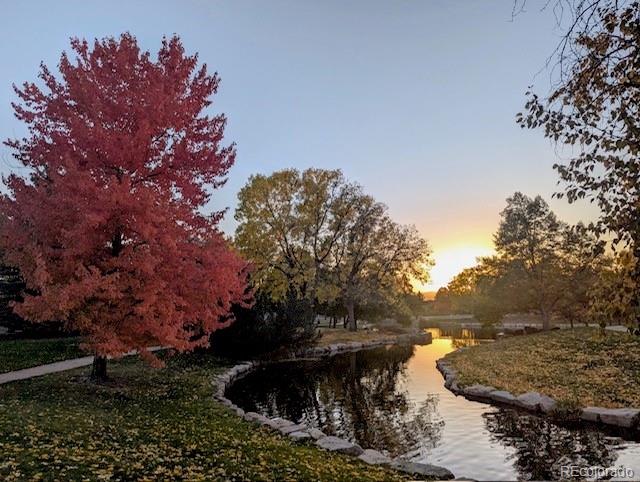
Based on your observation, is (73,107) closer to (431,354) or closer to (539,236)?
(431,354)

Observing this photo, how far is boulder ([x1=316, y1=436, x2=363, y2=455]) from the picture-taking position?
955 centimetres

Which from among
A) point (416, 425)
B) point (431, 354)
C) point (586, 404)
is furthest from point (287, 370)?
point (586, 404)

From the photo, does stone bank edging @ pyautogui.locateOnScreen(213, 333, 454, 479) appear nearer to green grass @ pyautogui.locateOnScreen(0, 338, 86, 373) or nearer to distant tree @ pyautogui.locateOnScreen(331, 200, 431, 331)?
green grass @ pyautogui.locateOnScreen(0, 338, 86, 373)

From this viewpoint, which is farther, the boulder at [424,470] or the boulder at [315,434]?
the boulder at [315,434]

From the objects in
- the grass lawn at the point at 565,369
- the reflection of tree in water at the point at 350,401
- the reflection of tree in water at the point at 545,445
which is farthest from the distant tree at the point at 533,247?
the reflection of tree in water at the point at 545,445

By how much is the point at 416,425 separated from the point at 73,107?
13306 millimetres

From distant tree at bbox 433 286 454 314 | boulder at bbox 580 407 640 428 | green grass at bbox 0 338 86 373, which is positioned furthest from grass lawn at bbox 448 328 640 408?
distant tree at bbox 433 286 454 314

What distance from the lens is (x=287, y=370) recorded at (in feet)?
81.0

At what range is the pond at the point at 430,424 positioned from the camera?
374 inches

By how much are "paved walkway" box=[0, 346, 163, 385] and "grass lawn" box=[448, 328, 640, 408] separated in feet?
49.9

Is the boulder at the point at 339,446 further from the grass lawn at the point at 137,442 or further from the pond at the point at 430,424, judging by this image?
the pond at the point at 430,424

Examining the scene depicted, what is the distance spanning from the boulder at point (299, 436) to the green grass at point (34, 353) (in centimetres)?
1295

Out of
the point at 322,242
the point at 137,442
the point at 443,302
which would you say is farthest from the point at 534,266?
the point at 443,302

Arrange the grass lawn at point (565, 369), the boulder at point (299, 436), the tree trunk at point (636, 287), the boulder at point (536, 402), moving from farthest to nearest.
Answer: the grass lawn at point (565, 369), the boulder at point (536, 402), the boulder at point (299, 436), the tree trunk at point (636, 287)
